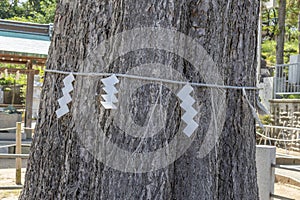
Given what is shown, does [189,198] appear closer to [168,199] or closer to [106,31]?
[168,199]

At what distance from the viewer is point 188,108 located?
2291 millimetres

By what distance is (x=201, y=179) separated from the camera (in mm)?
2336

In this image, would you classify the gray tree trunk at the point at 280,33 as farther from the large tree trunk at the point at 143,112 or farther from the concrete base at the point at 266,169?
the large tree trunk at the point at 143,112

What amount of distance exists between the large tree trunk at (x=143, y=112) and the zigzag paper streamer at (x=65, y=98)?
0.03 metres

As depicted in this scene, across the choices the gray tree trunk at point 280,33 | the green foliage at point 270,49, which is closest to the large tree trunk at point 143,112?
the gray tree trunk at point 280,33

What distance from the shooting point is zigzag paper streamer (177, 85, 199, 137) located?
2281mm

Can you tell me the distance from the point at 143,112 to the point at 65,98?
39 centimetres

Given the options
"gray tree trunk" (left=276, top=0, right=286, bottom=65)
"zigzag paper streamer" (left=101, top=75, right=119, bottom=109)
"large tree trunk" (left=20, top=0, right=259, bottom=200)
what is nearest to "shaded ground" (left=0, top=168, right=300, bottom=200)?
"large tree trunk" (left=20, top=0, right=259, bottom=200)

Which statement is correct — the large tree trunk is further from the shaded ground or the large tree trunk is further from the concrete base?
the shaded ground

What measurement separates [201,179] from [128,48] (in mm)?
693

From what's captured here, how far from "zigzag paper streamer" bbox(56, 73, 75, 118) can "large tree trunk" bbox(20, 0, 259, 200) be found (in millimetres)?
34

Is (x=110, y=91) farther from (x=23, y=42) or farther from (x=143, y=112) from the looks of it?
(x=23, y=42)

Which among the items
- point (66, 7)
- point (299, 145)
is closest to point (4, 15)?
point (299, 145)

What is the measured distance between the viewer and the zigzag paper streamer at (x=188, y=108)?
2.28 metres
